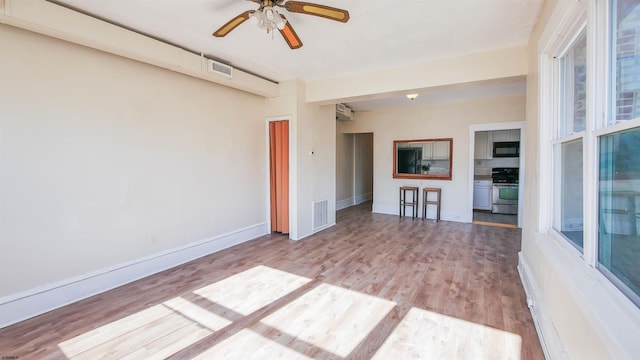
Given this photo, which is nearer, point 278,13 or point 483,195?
point 278,13

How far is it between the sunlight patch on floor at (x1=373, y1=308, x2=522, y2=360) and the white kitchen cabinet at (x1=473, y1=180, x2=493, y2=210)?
5.49 meters

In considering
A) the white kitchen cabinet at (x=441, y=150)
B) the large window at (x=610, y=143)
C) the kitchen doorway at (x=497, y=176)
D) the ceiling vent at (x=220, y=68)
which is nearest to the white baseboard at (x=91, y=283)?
the ceiling vent at (x=220, y=68)

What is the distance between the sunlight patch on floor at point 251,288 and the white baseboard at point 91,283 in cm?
84

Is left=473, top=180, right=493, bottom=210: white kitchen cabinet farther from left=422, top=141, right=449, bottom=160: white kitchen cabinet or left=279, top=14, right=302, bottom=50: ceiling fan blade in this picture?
left=279, top=14, right=302, bottom=50: ceiling fan blade

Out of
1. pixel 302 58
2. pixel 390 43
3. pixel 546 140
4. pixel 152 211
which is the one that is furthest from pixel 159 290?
pixel 546 140

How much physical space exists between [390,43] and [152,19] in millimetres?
2359

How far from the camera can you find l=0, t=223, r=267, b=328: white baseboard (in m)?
2.22

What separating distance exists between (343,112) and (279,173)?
7.84 feet

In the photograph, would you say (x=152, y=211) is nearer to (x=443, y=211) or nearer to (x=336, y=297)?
(x=336, y=297)

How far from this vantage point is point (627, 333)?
36.6 inches

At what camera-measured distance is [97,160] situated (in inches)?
106

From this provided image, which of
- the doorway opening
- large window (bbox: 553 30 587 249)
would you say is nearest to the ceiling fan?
large window (bbox: 553 30 587 249)

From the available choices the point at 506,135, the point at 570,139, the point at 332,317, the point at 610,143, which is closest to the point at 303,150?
the point at 332,317

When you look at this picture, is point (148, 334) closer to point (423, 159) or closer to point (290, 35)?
point (290, 35)
